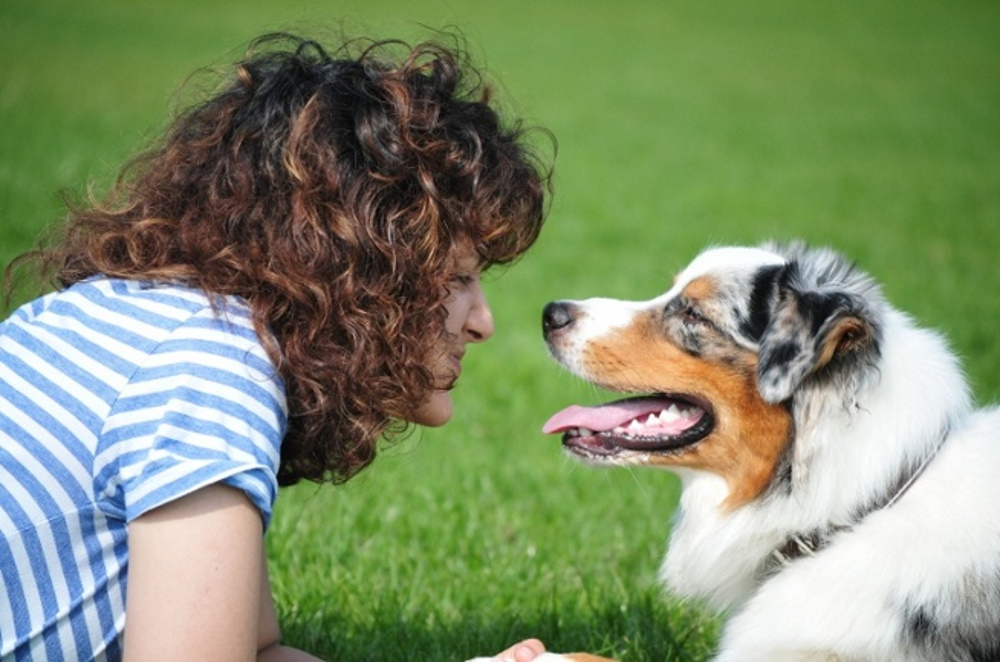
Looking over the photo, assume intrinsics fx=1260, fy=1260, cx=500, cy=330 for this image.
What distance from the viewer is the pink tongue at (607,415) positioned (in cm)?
377

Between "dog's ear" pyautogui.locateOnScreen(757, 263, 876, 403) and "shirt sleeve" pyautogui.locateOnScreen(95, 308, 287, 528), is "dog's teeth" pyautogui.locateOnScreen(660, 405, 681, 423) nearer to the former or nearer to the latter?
"dog's ear" pyautogui.locateOnScreen(757, 263, 876, 403)

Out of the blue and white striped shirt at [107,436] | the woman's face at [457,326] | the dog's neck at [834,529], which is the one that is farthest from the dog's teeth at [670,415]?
the blue and white striped shirt at [107,436]

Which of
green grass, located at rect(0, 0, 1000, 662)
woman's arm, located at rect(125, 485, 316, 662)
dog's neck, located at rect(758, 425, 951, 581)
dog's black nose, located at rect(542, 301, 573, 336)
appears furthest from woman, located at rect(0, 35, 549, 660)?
dog's neck, located at rect(758, 425, 951, 581)

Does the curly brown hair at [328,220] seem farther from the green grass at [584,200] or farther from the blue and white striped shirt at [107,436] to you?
the green grass at [584,200]

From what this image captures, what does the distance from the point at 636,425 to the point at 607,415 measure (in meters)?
0.12

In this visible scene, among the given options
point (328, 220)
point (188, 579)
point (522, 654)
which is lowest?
point (522, 654)

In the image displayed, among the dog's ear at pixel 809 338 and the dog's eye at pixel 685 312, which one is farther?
the dog's eye at pixel 685 312

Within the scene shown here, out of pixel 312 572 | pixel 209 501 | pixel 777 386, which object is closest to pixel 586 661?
pixel 777 386

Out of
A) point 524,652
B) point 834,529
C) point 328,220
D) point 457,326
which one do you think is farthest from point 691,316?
point 328,220

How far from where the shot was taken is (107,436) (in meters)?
2.52

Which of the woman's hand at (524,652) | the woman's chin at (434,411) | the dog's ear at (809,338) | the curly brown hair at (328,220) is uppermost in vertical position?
the curly brown hair at (328,220)

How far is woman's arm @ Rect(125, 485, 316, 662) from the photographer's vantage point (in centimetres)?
244

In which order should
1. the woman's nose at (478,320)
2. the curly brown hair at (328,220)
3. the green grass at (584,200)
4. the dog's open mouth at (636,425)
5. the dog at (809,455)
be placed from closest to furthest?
the curly brown hair at (328,220)
the dog at (809,455)
the woman's nose at (478,320)
the dog's open mouth at (636,425)
the green grass at (584,200)

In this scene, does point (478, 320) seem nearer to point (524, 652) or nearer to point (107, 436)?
point (524, 652)
